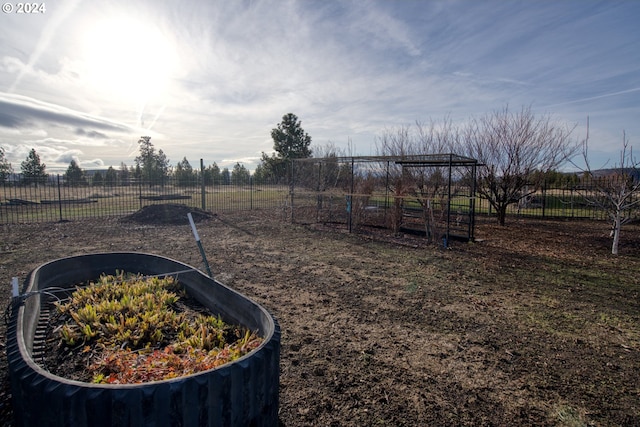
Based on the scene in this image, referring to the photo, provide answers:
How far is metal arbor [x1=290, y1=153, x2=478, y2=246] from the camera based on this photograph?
9.34 metres

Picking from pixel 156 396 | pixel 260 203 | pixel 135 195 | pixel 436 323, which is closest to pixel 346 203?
pixel 436 323

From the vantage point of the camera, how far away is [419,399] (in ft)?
8.67

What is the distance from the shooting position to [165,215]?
42.3ft

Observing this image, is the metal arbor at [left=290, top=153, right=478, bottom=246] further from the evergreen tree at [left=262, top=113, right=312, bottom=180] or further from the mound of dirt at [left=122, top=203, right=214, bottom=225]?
the evergreen tree at [left=262, top=113, right=312, bottom=180]

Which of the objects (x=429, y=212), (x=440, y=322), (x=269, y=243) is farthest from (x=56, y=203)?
(x=440, y=322)

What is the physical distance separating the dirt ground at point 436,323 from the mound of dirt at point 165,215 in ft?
11.1

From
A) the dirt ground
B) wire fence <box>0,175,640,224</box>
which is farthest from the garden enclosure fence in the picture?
the dirt ground

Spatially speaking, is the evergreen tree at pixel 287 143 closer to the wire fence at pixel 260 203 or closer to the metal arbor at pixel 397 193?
the wire fence at pixel 260 203

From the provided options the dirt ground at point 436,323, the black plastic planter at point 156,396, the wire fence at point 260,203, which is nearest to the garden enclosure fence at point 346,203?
the wire fence at point 260,203

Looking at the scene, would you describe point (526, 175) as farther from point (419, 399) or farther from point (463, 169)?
point (419, 399)

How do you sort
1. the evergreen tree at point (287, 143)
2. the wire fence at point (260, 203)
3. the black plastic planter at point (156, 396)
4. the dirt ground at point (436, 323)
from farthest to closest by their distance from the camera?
the evergreen tree at point (287, 143) → the wire fence at point (260, 203) → the dirt ground at point (436, 323) → the black plastic planter at point (156, 396)

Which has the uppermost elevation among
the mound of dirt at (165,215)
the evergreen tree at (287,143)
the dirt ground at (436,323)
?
the evergreen tree at (287,143)

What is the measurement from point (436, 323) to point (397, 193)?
6.12 metres

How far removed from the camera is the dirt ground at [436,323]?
2.57m
